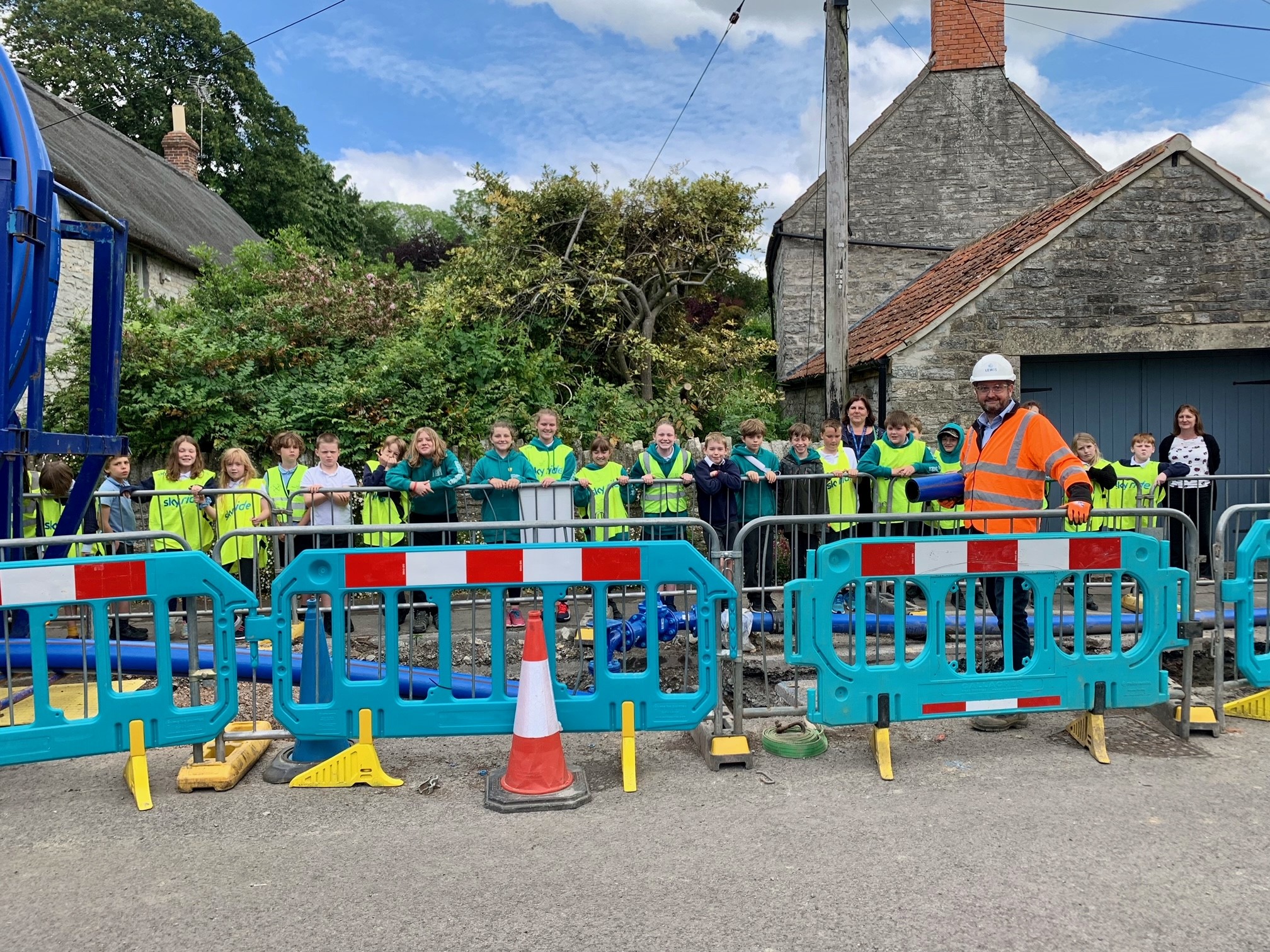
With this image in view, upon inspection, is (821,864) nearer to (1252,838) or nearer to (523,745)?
(523,745)

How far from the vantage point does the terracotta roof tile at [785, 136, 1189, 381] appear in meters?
11.1

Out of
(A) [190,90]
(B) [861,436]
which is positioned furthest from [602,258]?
(A) [190,90]

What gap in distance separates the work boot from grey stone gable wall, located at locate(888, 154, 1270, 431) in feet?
22.0

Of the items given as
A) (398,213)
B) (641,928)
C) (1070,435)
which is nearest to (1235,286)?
(1070,435)

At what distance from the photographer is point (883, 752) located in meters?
4.40

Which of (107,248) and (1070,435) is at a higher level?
(107,248)

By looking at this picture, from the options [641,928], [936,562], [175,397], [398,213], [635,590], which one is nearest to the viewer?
[641,928]

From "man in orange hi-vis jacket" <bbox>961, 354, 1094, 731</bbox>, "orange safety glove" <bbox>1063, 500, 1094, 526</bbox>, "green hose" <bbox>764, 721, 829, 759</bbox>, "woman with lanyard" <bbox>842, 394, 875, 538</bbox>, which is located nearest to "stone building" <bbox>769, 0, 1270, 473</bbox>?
"woman with lanyard" <bbox>842, 394, 875, 538</bbox>

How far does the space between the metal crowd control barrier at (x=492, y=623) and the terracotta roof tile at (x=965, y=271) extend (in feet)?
25.0

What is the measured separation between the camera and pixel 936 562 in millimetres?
4555

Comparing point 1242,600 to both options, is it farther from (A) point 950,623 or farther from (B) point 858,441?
(B) point 858,441

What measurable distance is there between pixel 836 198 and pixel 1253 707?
23.0 feet

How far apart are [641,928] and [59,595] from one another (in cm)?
315

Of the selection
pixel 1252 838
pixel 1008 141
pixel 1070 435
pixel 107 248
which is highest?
pixel 1008 141
